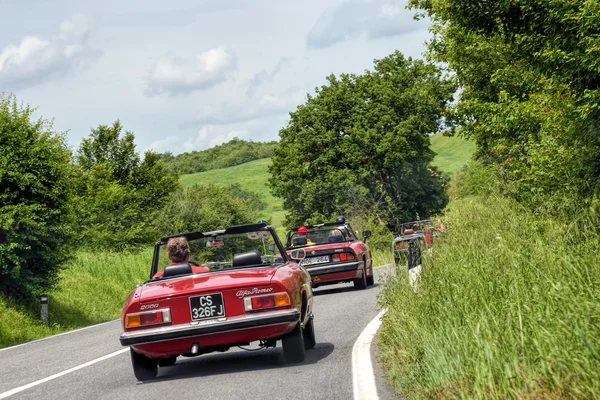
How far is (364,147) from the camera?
59.8 meters

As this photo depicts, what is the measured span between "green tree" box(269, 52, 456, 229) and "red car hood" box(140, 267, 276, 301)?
49.5 metres

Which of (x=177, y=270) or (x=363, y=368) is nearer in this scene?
(x=363, y=368)

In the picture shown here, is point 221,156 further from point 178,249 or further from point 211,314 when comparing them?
point 211,314

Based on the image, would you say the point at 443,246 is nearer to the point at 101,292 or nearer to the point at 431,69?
the point at 101,292

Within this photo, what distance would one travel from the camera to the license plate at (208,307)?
8.09 meters

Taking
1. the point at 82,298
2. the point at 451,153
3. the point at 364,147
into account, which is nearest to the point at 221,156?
the point at 451,153

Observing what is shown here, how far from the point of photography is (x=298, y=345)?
8.58 meters

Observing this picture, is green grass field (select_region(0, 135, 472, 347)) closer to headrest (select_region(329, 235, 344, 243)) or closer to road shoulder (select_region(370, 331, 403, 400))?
headrest (select_region(329, 235, 344, 243))

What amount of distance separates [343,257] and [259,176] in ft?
397

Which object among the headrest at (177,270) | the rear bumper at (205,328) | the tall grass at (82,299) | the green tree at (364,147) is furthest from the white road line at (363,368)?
the green tree at (364,147)

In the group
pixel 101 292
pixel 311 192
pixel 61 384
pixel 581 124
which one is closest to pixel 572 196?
pixel 581 124

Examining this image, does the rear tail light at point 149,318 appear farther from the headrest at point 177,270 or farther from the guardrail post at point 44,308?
the guardrail post at point 44,308

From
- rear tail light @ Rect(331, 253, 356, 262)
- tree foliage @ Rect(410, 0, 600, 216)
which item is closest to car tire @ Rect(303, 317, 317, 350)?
tree foliage @ Rect(410, 0, 600, 216)

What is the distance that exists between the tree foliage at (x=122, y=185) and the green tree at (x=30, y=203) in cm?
4760
